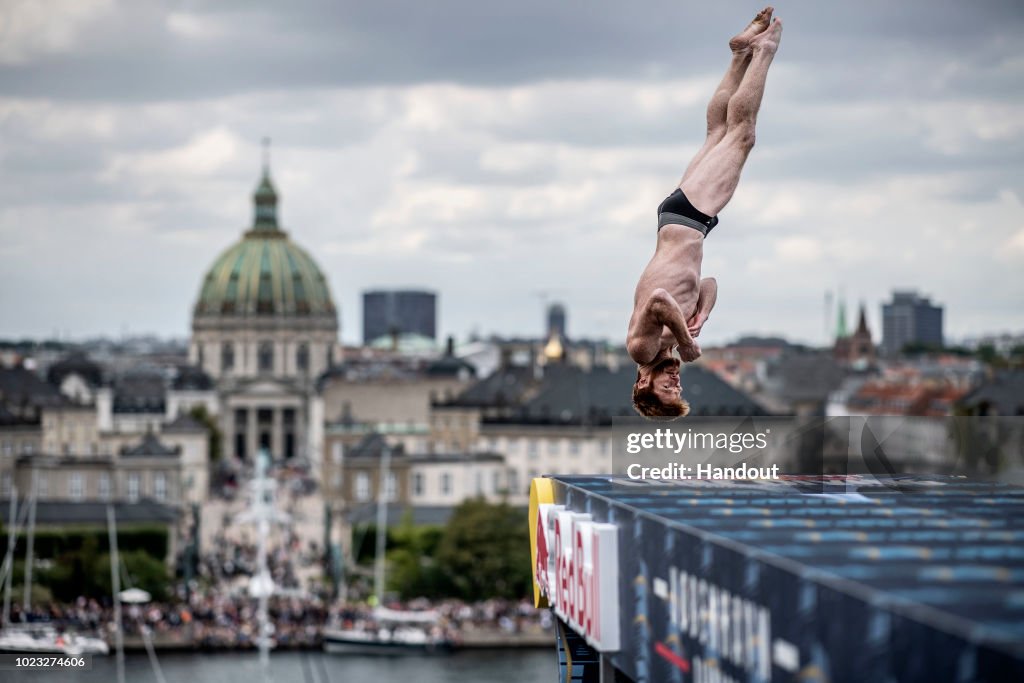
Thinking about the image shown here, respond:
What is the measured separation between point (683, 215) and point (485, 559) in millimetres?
59374

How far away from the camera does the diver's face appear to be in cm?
1886

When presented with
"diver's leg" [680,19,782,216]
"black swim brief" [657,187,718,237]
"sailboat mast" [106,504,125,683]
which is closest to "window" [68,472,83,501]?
"sailboat mast" [106,504,125,683]

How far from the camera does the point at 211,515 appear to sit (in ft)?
373

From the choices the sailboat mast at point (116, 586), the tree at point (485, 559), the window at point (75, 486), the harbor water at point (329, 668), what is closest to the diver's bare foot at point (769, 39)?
the harbor water at point (329, 668)

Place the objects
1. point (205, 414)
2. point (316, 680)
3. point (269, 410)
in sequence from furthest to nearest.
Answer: point (269, 410) → point (205, 414) → point (316, 680)

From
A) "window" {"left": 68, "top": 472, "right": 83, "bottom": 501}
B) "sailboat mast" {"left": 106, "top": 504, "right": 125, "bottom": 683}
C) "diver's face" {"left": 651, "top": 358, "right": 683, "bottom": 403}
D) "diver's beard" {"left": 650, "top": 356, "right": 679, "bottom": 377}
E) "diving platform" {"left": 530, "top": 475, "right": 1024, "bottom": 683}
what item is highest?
"diver's beard" {"left": 650, "top": 356, "right": 679, "bottom": 377}

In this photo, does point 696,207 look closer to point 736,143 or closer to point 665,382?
point 736,143

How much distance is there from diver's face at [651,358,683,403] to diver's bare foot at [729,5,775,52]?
8.89ft

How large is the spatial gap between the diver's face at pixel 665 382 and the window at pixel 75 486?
87.3 metres

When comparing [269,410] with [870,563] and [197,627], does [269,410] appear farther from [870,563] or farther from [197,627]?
[870,563]

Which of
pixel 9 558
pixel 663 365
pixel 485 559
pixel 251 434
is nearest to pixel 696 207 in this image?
pixel 663 365

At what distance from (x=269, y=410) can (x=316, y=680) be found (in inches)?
5349

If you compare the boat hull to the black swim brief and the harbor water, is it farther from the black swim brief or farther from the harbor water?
the black swim brief

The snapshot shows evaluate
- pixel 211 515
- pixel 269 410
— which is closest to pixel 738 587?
pixel 211 515
